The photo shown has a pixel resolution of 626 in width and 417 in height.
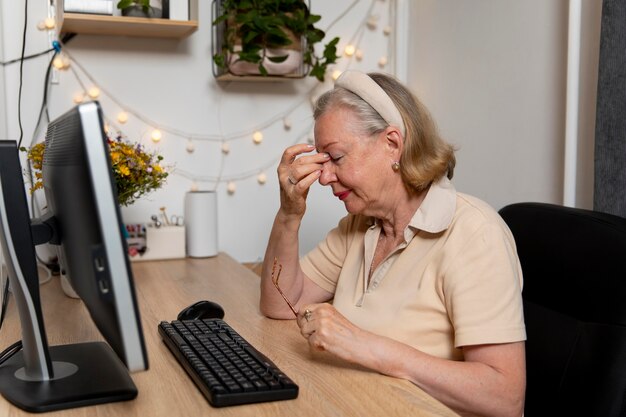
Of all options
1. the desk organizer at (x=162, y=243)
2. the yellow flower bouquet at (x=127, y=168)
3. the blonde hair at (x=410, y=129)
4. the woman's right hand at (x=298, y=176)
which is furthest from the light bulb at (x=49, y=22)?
the blonde hair at (x=410, y=129)

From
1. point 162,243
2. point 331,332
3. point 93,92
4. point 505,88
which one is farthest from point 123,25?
point 331,332

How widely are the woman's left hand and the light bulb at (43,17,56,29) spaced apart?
142 cm

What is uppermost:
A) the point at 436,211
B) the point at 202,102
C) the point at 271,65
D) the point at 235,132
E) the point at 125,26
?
the point at 125,26

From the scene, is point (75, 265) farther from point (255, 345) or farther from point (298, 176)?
point (298, 176)

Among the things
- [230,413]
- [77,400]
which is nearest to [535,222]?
[230,413]

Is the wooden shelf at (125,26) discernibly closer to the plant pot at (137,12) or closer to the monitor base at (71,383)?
the plant pot at (137,12)

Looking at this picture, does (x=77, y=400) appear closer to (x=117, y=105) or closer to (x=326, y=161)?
(x=326, y=161)

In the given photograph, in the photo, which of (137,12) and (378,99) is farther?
(137,12)

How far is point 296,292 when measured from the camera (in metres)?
1.64

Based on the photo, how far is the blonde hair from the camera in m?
1.42

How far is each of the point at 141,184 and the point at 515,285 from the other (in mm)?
1110

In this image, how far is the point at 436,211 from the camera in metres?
1.36

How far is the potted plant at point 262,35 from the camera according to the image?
85.0 inches

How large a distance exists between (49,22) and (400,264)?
1417mm
